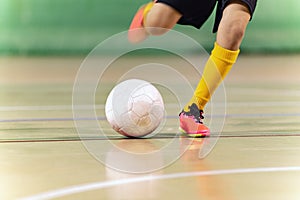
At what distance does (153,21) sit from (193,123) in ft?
1.51

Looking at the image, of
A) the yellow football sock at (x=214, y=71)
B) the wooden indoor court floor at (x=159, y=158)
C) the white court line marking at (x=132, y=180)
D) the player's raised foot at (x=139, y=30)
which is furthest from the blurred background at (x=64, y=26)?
the white court line marking at (x=132, y=180)

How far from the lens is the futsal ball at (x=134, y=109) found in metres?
2.58

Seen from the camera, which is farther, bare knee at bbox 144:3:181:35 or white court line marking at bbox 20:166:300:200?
bare knee at bbox 144:3:181:35

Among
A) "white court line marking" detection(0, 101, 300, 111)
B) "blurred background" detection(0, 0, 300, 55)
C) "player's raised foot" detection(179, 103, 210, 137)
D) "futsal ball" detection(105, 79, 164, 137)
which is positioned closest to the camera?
"futsal ball" detection(105, 79, 164, 137)

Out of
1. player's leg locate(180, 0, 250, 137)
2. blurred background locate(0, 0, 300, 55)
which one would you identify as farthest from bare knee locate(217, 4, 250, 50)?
blurred background locate(0, 0, 300, 55)

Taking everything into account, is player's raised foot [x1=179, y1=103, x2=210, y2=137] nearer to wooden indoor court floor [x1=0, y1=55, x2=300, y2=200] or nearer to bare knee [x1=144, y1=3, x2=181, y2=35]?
wooden indoor court floor [x1=0, y1=55, x2=300, y2=200]

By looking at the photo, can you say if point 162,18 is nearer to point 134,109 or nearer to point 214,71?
point 214,71

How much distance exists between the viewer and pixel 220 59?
2738 mm

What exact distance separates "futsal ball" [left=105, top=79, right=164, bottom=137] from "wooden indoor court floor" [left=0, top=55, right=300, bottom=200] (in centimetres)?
5

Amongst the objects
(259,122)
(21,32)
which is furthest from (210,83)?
(21,32)

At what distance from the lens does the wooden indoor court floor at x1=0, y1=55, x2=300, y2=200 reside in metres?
1.71

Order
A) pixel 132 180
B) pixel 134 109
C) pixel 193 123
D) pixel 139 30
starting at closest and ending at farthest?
pixel 132 180 → pixel 134 109 → pixel 193 123 → pixel 139 30

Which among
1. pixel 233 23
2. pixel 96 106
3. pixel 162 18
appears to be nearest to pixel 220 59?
pixel 233 23

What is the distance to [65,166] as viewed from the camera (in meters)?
2.05
